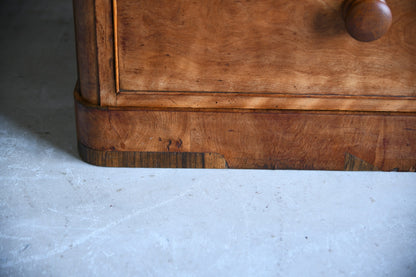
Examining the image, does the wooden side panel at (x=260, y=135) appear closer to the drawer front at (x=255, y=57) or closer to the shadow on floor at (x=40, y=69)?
the drawer front at (x=255, y=57)

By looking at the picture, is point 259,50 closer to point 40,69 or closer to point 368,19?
point 368,19

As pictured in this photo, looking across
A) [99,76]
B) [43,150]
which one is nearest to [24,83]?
[43,150]

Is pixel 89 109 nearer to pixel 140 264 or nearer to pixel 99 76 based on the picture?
pixel 99 76

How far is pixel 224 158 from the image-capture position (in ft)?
2.98

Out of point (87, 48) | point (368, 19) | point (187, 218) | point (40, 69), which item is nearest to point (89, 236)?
point (187, 218)

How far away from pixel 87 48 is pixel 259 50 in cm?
31

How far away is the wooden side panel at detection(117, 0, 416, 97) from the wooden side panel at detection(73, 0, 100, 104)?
0.05 m

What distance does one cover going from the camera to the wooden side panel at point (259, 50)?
2.61 feet

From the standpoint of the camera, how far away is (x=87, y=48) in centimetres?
82

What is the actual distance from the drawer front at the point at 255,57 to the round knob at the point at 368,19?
5 centimetres

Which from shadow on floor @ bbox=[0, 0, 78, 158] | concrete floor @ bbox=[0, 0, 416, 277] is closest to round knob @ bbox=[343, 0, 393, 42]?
concrete floor @ bbox=[0, 0, 416, 277]

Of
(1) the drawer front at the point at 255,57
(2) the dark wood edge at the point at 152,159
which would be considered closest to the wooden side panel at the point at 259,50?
(1) the drawer front at the point at 255,57

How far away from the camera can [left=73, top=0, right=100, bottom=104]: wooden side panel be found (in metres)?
0.80

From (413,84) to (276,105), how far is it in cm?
26
